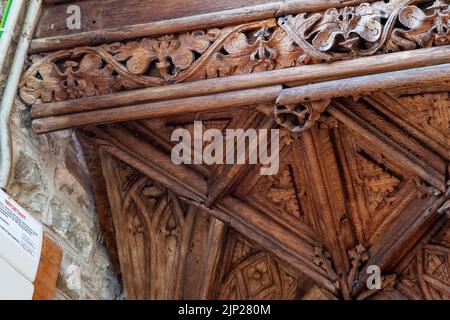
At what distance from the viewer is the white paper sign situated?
3057 millimetres

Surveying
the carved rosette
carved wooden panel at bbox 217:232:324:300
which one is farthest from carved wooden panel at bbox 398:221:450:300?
the carved rosette

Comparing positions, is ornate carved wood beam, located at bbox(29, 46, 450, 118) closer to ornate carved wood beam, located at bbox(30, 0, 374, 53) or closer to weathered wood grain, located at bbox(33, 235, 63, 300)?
ornate carved wood beam, located at bbox(30, 0, 374, 53)

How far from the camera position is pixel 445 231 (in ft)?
11.8

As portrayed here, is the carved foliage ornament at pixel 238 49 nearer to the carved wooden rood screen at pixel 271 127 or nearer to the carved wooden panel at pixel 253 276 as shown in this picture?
the carved wooden rood screen at pixel 271 127

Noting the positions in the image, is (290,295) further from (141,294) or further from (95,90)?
(95,90)

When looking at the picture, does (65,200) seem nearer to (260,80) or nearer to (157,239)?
(157,239)

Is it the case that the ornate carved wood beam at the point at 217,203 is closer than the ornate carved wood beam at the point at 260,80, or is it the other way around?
the ornate carved wood beam at the point at 260,80

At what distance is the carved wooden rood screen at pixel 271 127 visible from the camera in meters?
3.21

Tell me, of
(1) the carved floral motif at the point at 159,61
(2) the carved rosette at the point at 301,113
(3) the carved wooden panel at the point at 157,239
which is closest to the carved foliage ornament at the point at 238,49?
(1) the carved floral motif at the point at 159,61

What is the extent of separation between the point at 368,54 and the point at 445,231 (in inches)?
32.0

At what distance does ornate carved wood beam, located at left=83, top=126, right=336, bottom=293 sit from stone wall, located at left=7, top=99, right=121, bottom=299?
0.17 metres

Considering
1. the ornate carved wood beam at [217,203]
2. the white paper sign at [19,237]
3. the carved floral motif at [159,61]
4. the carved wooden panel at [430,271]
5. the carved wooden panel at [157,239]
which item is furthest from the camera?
the carved wooden panel at [157,239]
